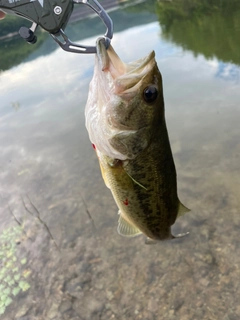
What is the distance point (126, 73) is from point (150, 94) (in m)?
0.15

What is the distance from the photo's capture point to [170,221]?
2.13 metres

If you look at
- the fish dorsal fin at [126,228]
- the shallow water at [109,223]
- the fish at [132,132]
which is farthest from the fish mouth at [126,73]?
the shallow water at [109,223]

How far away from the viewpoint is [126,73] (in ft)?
5.10

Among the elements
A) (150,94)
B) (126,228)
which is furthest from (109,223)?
(150,94)

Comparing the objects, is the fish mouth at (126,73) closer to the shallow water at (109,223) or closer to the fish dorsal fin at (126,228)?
the fish dorsal fin at (126,228)

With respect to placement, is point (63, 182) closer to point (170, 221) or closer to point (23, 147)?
point (23, 147)

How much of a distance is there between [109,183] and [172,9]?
75.7ft

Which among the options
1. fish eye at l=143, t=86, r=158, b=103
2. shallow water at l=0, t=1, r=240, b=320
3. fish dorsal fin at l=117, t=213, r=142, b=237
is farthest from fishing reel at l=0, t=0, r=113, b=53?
shallow water at l=0, t=1, r=240, b=320

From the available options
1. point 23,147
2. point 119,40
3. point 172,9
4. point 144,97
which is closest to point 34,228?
point 23,147

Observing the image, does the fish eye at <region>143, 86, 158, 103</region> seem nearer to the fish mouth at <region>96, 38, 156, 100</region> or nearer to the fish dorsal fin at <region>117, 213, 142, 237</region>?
the fish mouth at <region>96, 38, 156, 100</region>

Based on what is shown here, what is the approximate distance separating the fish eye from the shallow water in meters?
2.51

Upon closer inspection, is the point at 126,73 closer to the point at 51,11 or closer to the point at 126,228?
the point at 51,11

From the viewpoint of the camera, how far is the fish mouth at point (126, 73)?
1.50 metres

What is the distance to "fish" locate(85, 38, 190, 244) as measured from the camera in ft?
5.02
